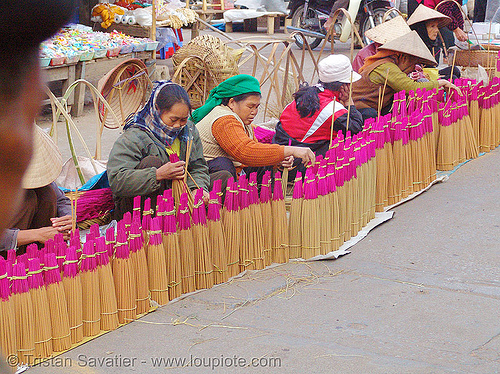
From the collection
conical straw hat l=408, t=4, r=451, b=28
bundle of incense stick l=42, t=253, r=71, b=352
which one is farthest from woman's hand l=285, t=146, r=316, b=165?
conical straw hat l=408, t=4, r=451, b=28

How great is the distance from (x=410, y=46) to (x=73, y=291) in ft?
12.2

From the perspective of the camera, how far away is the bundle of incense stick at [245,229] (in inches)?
121

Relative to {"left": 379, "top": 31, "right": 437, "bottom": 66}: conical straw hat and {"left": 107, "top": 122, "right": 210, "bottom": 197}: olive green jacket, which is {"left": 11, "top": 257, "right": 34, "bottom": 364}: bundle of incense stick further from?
{"left": 379, "top": 31, "right": 437, "bottom": 66}: conical straw hat

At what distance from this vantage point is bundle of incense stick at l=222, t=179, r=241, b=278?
3.04 m

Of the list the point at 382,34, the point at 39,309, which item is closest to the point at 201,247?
the point at 39,309

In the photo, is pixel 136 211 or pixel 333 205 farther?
pixel 333 205

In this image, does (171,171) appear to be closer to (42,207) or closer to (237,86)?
(42,207)

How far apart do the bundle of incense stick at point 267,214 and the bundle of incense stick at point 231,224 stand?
19 cm

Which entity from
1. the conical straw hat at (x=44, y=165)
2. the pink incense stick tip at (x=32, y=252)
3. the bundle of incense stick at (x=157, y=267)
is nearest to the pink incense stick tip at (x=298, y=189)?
the bundle of incense stick at (x=157, y=267)

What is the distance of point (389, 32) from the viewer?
5.65m

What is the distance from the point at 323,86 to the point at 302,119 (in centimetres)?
37

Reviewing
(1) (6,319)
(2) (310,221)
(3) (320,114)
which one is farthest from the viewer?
(3) (320,114)

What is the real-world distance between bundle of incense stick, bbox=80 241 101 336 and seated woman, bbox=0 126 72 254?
41 centimetres

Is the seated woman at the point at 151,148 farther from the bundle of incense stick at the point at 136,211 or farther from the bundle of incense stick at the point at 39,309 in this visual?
the bundle of incense stick at the point at 39,309
